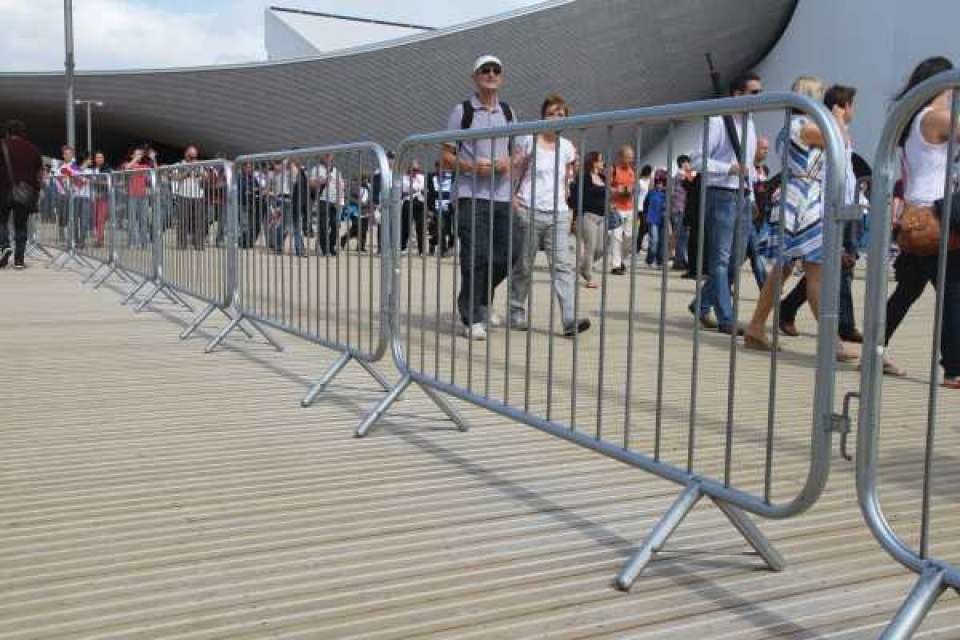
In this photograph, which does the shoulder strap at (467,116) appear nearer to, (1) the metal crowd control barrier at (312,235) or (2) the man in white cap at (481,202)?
(2) the man in white cap at (481,202)

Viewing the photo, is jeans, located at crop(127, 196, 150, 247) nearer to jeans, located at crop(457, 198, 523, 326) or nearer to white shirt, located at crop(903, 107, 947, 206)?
jeans, located at crop(457, 198, 523, 326)

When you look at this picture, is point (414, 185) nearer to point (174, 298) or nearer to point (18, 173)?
point (174, 298)

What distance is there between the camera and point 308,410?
4.79 m

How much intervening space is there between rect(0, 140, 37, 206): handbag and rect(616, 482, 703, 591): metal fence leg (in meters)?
11.6

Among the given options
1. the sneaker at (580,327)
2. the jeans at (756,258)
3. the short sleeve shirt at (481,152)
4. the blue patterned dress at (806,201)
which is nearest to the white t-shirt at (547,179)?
the short sleeve shirt at (481,152)

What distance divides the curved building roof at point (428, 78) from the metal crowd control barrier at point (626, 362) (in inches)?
1116

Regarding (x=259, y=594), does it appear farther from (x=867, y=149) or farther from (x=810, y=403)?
(x=867, y=149)

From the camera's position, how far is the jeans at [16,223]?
1266 centimetres

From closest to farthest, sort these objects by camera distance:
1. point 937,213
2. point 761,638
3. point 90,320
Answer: point 761,638, point 937,213, point 90,320

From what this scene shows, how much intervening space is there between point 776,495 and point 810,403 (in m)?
1.72

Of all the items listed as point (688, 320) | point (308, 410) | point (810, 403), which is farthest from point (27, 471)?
point (688, 320)

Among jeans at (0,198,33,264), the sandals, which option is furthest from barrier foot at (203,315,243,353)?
jeans at (0,198,33,264)

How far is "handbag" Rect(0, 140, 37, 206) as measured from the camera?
1243 centimetres

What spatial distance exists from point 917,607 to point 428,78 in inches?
1496
